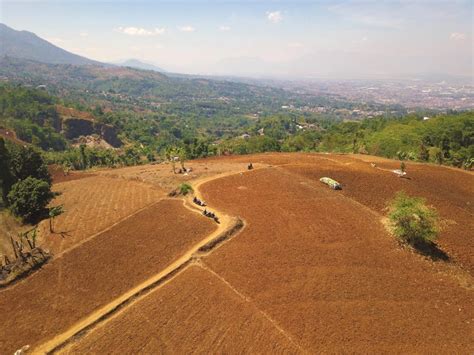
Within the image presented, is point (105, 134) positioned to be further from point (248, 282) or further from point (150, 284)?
point (248, 282)

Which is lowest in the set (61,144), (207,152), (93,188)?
(61,144)

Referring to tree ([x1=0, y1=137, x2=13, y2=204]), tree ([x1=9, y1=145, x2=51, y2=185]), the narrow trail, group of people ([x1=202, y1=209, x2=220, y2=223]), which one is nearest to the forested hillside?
tree ([x1=9, y1=145, x2=51, y2=185])

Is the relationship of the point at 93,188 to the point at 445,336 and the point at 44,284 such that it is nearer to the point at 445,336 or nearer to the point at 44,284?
the point at 44,284

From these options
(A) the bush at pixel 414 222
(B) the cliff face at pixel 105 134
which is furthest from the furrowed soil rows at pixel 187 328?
(B) the cliff face at pixel 105 134

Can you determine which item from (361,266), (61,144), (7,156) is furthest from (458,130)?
(61,144)

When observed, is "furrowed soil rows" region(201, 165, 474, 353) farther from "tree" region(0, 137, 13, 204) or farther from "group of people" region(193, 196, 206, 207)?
"tree" region(0, 137, 13, 204)

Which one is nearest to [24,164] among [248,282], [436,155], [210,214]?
[210,214]
